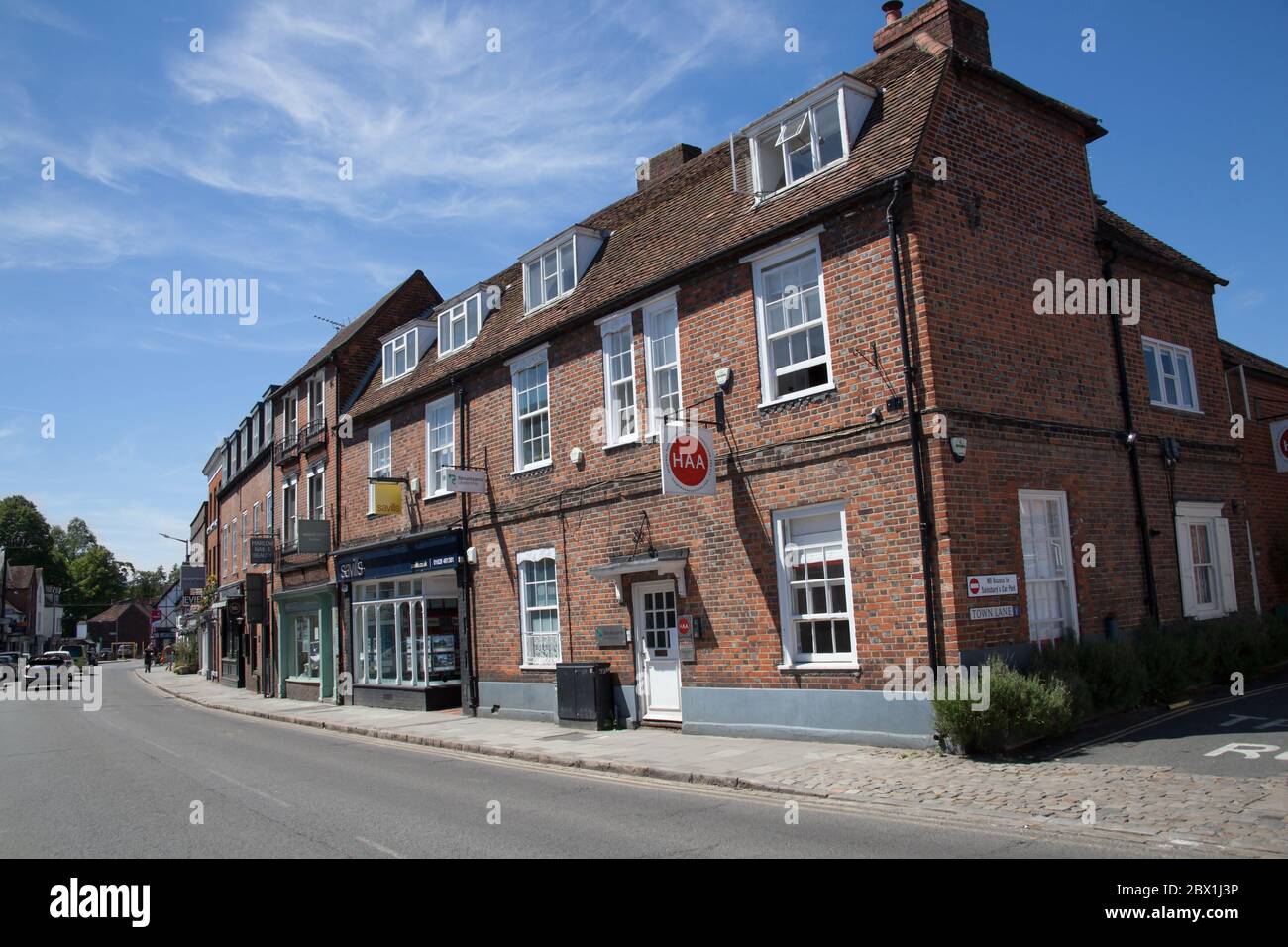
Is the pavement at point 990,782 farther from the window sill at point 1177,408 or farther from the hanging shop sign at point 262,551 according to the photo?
the hanging shop sign at point 262,551

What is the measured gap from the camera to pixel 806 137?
1358 centimetres

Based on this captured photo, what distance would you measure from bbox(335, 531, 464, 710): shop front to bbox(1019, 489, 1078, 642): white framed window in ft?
38.7

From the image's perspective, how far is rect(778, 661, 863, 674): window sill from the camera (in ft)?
38.2

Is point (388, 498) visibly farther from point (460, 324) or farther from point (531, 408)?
point (531, 408)

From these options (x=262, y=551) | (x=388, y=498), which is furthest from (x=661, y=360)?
(x=262, y=551)

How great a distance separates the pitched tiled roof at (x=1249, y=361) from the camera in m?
19.4

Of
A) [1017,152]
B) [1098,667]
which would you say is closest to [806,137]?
[1017,152]

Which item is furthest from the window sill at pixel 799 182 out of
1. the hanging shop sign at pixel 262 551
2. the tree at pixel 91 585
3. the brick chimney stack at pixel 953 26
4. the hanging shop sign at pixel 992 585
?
the tree at pixel 91 585

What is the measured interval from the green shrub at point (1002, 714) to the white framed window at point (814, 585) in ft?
5.85

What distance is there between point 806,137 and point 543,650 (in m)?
10.2

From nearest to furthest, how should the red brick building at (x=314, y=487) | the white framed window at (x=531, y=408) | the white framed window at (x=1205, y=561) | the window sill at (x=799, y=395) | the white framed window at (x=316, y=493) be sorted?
the window sill at (x=799, y=395)
the white framed window at (x=1205, y=561)
the white framed window at (x=531, y=408)
the red brick building at (x=314, y=487)
the white framed window at (x=316, y=493)

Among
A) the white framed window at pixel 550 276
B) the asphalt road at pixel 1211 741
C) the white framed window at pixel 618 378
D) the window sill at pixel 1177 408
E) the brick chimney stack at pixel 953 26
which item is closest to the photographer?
the asphalt road at pixel 1211 741

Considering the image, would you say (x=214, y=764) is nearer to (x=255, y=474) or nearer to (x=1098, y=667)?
(x=1098, y=667)


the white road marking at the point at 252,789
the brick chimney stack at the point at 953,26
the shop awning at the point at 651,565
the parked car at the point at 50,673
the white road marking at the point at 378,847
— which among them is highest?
the brick chimney stack at the point at 953,26
